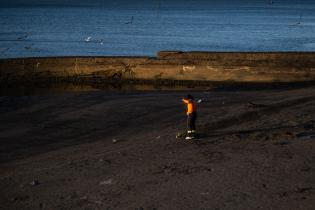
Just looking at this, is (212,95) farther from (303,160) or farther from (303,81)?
(303,160)

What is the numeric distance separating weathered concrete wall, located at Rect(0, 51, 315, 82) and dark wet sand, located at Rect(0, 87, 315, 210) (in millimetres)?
3053

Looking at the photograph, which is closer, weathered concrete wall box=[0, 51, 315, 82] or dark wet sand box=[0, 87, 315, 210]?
dark wet sand box=[0, 87, 315, 210]

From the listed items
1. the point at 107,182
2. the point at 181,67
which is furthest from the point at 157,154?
the point at 181,67

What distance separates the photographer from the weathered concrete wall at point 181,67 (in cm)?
2134

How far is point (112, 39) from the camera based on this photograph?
2381 inches

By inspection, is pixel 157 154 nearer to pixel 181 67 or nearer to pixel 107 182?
pixel 107 182

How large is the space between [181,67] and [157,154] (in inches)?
426

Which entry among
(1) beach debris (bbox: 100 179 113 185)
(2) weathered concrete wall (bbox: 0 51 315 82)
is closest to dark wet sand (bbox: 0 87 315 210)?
(1) beach debris (bbox: 100 179 113 185)

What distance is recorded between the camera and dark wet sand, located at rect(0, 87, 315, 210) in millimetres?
8867

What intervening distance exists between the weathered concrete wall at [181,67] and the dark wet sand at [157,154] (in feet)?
10.0

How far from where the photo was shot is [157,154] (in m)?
11.2


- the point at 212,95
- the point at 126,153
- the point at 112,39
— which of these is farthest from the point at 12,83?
the point at 112,39

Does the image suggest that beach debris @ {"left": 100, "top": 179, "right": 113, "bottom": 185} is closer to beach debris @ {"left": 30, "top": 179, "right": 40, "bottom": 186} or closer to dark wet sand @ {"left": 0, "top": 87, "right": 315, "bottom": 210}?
dark wet sand @ {"left": 0, "top": 87, "right": 315, "bottom": 210}

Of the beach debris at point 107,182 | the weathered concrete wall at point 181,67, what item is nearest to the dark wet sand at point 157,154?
the beach debris at point 107,182
